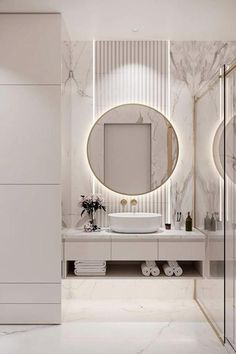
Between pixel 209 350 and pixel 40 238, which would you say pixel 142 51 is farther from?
pixel 209 350

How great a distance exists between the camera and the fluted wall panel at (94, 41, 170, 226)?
4.41 meters

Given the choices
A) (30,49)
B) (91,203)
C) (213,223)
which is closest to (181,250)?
(213,223)

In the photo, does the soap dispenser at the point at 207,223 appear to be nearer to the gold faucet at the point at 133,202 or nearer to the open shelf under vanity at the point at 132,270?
the open shelf under vanity at the point at 132,270

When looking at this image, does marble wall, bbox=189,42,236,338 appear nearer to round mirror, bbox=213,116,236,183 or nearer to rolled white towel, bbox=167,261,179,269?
round mirror, bbox=213,116,236,183

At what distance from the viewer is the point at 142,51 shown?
4.42 metres

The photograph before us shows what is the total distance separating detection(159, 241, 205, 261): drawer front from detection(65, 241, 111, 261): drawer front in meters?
0.47

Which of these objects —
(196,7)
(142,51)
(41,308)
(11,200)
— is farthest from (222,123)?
(41,308)

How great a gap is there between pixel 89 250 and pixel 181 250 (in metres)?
0.80

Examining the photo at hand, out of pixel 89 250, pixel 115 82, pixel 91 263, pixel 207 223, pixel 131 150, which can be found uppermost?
pixel 115 82

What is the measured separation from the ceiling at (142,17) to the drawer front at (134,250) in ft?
6.35

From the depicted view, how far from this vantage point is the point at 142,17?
3.75m

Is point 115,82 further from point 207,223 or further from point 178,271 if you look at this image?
point 178,271

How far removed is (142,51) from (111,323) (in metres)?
2.62

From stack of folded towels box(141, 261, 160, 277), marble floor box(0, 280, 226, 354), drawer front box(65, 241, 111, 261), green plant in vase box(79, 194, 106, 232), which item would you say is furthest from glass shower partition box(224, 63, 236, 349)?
green plant in vase box(79, 194, 106, 232)
